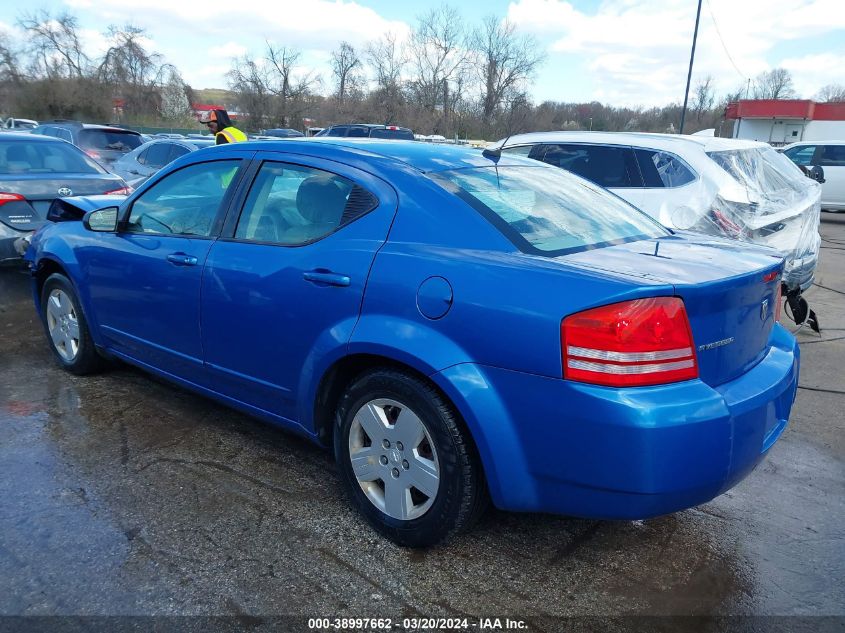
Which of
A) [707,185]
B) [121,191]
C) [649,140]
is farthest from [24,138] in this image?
[707,185]

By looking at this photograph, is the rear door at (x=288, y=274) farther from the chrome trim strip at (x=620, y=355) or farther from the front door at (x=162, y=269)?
the chrome trim strip at (x=620, y=355)

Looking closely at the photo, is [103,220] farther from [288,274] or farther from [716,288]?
[716,288]

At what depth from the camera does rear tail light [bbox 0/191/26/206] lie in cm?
622

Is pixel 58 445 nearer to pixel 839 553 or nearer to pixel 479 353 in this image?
pixel 479 353

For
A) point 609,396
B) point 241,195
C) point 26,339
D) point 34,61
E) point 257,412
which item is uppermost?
point 34,61

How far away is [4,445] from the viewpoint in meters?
3.64

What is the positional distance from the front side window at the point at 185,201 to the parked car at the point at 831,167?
15420 mm

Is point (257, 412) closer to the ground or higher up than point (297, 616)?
higher up

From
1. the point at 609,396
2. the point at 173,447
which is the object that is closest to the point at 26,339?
Answer: the point at 173,447

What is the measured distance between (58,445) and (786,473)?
384 centimetres

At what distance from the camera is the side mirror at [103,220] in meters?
4.11

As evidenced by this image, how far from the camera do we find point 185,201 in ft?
12.5

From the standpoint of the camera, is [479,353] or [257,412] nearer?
[479,353]

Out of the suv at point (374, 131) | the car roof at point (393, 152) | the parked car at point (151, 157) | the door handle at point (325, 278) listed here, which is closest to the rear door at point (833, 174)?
the suv at point (374, 131)
